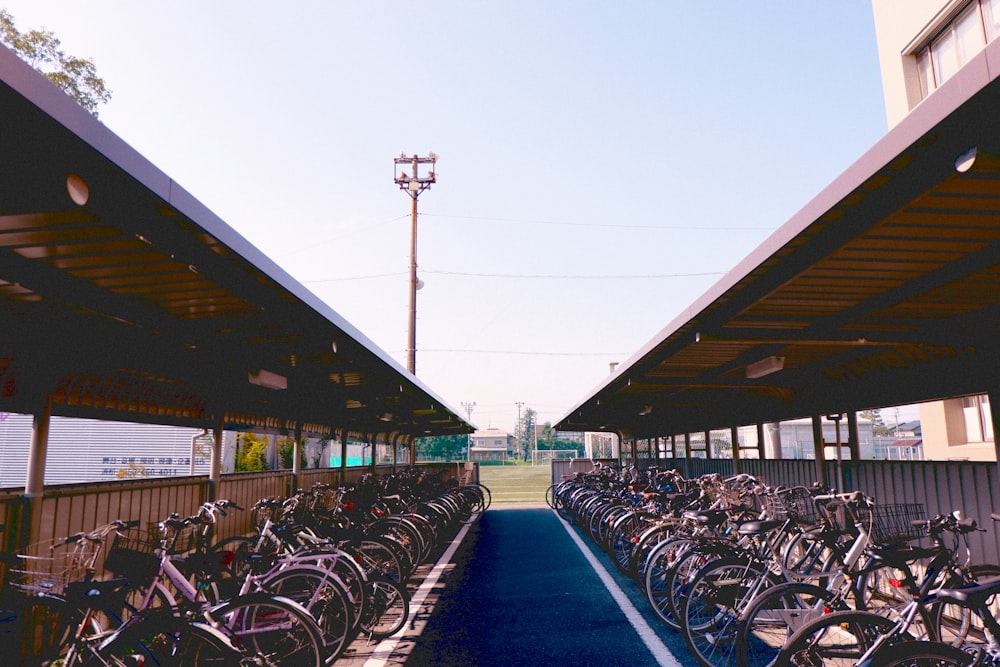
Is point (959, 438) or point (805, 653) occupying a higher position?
point (959, 438)

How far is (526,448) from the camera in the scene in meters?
122

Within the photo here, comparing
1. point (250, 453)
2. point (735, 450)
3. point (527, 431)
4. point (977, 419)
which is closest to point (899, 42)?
point (977, 419)

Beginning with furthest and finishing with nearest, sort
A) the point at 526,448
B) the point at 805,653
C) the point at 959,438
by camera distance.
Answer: the point at 526,448, the point at 959,438, the point at 805,653

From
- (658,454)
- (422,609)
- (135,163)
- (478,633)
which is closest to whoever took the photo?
(135,163)

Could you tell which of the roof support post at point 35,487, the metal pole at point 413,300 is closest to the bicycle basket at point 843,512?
the roof support post at point 35,487

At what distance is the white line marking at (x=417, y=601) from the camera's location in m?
5.09

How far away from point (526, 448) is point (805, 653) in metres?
120

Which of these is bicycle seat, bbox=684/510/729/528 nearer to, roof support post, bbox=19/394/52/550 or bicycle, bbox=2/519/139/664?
bicycle, bbox=2/519/139/664

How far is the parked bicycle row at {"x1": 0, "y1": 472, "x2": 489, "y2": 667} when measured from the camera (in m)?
3.42

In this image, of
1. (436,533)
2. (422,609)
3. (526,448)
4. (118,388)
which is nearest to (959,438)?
(436,533)

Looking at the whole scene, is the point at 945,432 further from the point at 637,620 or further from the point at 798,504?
the point at 637,620

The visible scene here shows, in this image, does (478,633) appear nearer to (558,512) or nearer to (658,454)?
(558,512)

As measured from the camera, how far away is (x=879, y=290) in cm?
479

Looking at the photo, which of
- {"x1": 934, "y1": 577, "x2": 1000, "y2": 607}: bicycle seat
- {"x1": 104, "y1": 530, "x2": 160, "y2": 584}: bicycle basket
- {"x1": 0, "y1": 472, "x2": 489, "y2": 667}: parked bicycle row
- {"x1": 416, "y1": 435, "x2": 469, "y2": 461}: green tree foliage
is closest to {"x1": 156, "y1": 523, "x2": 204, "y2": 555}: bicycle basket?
{"x1": 0, "y1": 472, "x2": 489, "y2": 667}: parked bicycle row
